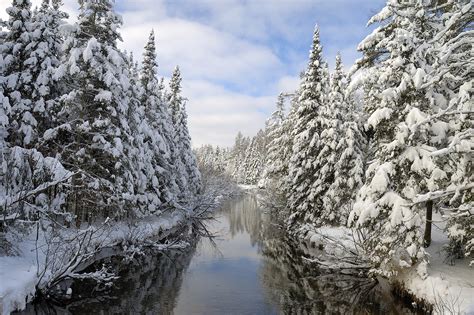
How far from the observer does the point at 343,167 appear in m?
25.6

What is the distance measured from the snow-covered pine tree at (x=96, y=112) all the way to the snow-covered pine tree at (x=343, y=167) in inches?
483

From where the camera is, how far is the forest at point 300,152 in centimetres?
1227

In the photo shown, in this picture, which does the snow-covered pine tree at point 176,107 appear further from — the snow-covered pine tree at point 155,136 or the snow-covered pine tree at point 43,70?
the snow-covered pine tree at point 43,70

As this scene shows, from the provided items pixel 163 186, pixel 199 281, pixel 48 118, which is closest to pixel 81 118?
pixel 48 118

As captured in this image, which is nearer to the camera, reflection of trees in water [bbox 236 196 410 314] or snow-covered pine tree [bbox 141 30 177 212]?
reflection of trees in water [bbox 236 196 410 314]

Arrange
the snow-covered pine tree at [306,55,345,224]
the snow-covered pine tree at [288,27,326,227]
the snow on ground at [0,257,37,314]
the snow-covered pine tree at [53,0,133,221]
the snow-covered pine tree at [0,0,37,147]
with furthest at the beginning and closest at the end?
the snow-covered pine tree at [288,27,326,227]
the snow-covered pine tree at [306,55,345,224]
the snow-covered pine tree at [53,0,133,221]
the snow-covered pine tree at [0,0,37,147]
the snow on ground at [0,257,37,314]

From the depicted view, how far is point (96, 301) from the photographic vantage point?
Answer: 520 inches

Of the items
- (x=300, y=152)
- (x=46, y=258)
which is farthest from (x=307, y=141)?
(x=46, y=258)

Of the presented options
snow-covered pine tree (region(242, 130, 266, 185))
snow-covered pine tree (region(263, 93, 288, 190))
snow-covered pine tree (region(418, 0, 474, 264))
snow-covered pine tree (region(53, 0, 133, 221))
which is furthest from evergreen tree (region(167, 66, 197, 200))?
snow-covered pine tree (region(242, 130, 266, 185))

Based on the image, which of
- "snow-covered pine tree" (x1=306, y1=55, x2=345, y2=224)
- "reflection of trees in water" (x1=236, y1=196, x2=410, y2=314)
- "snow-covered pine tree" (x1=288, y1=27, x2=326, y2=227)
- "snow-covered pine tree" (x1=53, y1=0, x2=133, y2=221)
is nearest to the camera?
"reflection of trees in water" (x1=236, y1=196, x2=410, y2=314)

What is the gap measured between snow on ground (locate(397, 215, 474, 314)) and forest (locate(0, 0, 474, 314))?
13 cm

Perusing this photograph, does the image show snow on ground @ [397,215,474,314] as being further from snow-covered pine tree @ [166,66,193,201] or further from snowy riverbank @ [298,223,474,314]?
snow-covered pine tree @ [166,66,193,201]

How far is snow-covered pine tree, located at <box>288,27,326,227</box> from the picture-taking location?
28.0 m

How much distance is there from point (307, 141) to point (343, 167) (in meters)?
3.96
